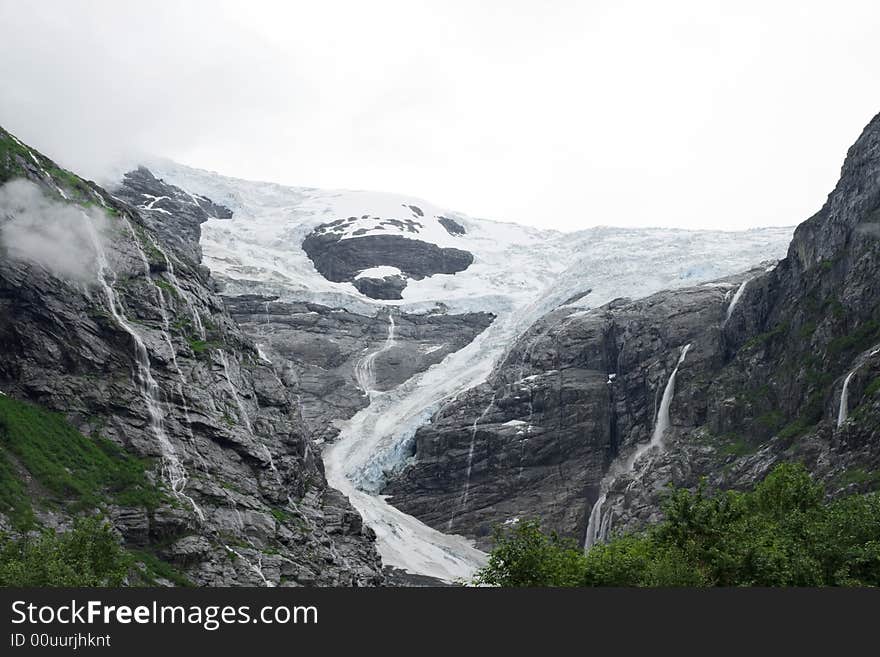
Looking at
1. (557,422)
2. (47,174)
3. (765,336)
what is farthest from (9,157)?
(765,336)

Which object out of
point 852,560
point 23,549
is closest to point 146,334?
point 23,549

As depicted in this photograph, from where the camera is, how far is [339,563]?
75.9 metres

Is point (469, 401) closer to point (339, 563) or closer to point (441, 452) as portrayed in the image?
point (441, 452)

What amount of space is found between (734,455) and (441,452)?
41.7 meters

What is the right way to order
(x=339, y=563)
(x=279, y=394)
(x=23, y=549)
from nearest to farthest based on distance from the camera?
1. (x=23, y=549)
2. (x=339, y=563)
3. (x=279, y=394)

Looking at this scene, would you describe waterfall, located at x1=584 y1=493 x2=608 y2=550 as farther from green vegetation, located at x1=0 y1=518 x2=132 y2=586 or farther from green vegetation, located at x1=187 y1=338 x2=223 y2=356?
green vegetation, located at x1=0 y1=518 x2=132 y2=586

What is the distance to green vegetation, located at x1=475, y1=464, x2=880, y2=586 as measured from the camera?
139ft

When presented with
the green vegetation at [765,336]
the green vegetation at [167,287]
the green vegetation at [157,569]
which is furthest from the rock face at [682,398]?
the green vegetation at [157,569]

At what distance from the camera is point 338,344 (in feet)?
564

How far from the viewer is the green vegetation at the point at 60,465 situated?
61.9 m

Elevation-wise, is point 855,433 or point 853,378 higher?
point 853,378

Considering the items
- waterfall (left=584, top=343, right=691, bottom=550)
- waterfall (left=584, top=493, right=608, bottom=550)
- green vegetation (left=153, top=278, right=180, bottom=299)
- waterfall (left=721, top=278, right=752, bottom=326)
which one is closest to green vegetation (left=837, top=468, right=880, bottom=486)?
waterfall (left=584, top=343, right=691, bottom=550)

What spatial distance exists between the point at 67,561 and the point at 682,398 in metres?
83.9

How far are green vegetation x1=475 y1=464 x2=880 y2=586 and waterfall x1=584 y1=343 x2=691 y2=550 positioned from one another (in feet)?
181
